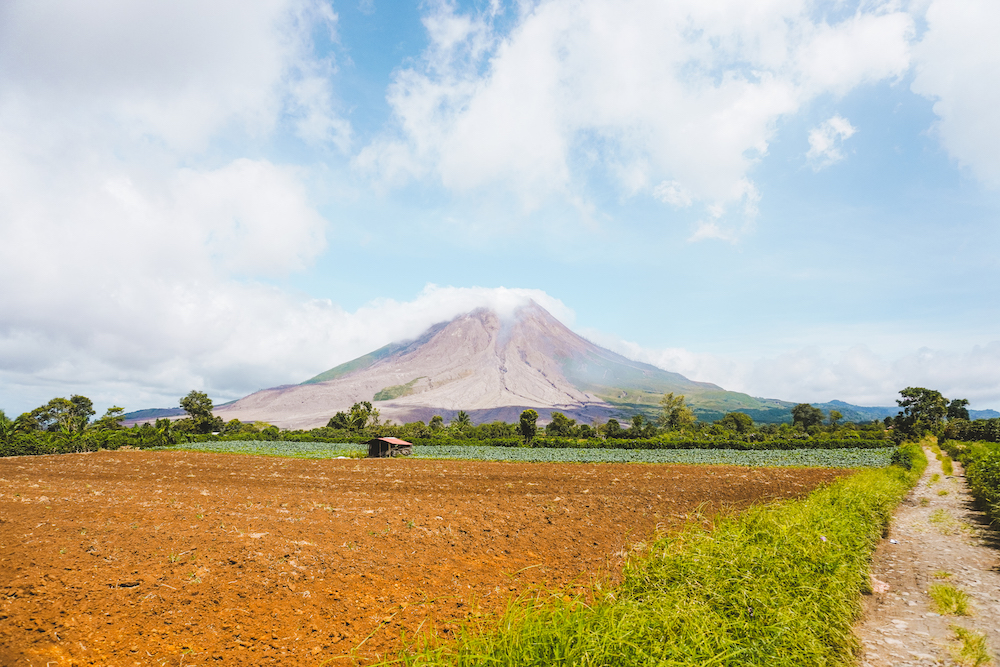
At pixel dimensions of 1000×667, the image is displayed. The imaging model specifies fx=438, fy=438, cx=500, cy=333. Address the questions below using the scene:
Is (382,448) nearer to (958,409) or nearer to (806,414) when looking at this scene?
(958,409)

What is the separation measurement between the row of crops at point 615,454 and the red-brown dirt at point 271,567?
28106 millimetres

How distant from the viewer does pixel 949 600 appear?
6.55 meters

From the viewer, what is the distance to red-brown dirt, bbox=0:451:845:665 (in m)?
4.73

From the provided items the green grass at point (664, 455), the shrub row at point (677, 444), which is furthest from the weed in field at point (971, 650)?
the shrub row at point (677, 444)

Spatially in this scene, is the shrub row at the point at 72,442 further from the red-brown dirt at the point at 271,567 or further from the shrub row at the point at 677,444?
the red-brown dirt at the point at 271,567

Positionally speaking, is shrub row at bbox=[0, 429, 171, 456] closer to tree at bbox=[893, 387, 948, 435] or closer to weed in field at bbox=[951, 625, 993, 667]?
weed in field at bbox=[951, 625, 993, 667]

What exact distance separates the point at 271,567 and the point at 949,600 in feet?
33.6

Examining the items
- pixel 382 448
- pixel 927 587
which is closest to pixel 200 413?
pixel 382 448

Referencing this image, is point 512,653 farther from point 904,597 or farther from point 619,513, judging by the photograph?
point 619,513

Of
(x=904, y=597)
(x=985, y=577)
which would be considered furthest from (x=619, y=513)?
(x=985, y=577)

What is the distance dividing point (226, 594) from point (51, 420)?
367 feet

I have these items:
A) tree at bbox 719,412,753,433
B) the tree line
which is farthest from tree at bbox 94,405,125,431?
tree at bbox 719,412,753,433

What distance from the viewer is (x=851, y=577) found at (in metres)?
6.38

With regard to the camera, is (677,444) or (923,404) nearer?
(677,444)
